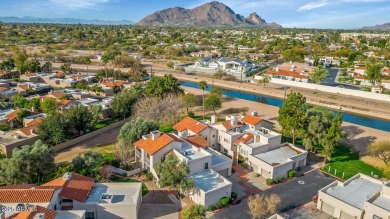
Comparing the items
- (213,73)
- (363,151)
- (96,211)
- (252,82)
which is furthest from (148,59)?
(96,211)

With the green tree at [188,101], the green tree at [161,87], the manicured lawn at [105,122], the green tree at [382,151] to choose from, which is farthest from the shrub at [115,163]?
the green tree at [382,151]

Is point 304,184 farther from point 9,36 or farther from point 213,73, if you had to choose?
point 9,36

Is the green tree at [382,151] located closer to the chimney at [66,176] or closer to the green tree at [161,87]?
the green tree at [161,87]

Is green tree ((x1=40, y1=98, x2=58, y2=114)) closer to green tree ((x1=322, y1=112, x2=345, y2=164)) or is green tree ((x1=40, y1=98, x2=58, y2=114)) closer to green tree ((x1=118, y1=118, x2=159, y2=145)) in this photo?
green tree ((x1=118, y1=118, x2=159, y2=145))

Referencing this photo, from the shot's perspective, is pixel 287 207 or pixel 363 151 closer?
pixel 287 207

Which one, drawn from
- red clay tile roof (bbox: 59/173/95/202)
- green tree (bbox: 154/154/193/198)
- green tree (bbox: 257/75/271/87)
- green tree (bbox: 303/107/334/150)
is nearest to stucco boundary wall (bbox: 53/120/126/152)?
red clay tile roof (bbox: 59/173/95/202)
